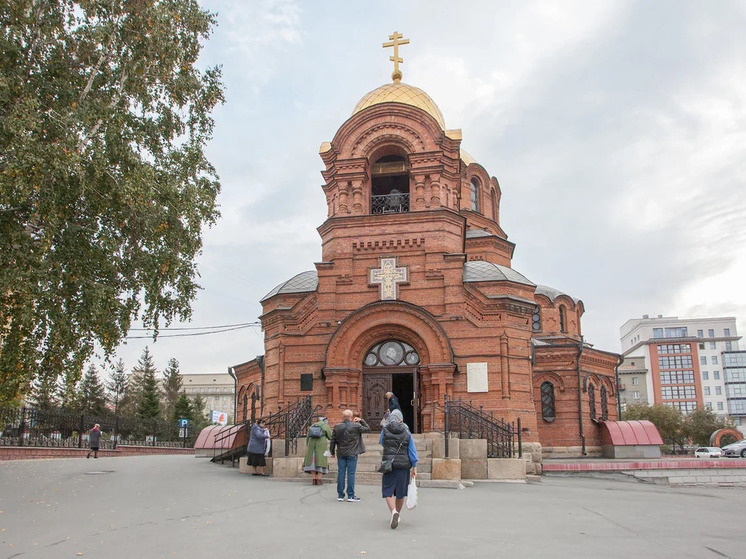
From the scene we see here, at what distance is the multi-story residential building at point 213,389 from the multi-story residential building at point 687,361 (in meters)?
63.1

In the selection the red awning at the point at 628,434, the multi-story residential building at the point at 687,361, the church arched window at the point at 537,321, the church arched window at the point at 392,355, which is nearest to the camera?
the church arched window at the point at 392,355

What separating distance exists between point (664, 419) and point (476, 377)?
117ft

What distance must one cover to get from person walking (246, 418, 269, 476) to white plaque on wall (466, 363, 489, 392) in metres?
5.49

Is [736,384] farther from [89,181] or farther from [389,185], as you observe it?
[89,181]

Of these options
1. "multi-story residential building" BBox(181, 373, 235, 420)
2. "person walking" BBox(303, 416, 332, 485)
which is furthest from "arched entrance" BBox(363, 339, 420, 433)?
"multi-story residential building" BBox(181, 373, 235, 420)

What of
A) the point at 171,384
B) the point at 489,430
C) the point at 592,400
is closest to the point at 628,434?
the point at 592,400

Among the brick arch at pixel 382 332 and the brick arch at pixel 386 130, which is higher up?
the brick arch at pixel 386 130

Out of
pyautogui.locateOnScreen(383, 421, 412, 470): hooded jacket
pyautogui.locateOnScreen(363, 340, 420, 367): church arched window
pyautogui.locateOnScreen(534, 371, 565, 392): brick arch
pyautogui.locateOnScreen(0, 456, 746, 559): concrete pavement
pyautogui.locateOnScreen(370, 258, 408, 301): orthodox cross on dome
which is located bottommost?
pyautogui.locateOnScreen(0, 456, 746, 559): concrete pavement

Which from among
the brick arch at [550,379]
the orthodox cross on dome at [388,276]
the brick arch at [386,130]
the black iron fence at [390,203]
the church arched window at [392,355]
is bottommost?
the brick arch at [550,379]

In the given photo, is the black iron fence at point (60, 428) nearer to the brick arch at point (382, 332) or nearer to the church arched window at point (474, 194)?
the brick arch at point (382, 332)

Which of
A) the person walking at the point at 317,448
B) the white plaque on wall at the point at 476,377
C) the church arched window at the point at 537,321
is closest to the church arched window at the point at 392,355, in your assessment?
the white plaque on wall at the point at 476,377

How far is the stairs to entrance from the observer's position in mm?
12922

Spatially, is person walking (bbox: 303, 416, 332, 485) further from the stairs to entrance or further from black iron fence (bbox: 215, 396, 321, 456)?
black iron fence (bbox: 215, 396, 321, 456)

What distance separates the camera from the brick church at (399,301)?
56.7 feet
